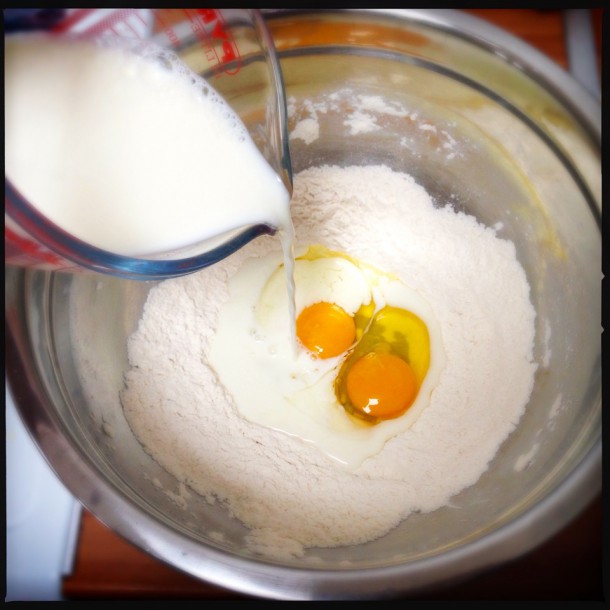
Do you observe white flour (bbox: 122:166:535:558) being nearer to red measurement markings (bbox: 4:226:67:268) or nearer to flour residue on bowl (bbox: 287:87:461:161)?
flour residue on bowl (bbox: 287:87:461:161)

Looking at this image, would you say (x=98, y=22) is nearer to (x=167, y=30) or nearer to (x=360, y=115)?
(x=167, y=30)

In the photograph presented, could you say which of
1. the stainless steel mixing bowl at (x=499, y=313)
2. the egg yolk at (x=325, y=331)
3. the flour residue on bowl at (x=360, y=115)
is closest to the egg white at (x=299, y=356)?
the egg yolk at (x=325, y=331)

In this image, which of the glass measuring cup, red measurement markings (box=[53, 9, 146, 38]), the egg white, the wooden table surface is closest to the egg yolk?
the egg white

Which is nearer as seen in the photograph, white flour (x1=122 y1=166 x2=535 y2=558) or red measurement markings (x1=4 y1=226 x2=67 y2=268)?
red measurement markings (x1=4 y1=226 x2=67 y2=268)

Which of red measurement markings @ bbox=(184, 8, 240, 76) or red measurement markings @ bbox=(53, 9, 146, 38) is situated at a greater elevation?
red measurement markings @ bbox=(184, 8, 240, 76)

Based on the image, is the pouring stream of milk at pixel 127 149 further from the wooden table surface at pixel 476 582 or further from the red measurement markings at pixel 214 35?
the wooden table surface at pixel 476 582

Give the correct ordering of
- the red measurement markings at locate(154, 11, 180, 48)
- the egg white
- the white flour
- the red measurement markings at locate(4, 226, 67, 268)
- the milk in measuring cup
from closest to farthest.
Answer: the red measurement markings at locate(4, 226, 67, 268)
the milk in measuring cup
the red measurement markings at locate(154, 11, 180, 48)
the white flour
the egg white
